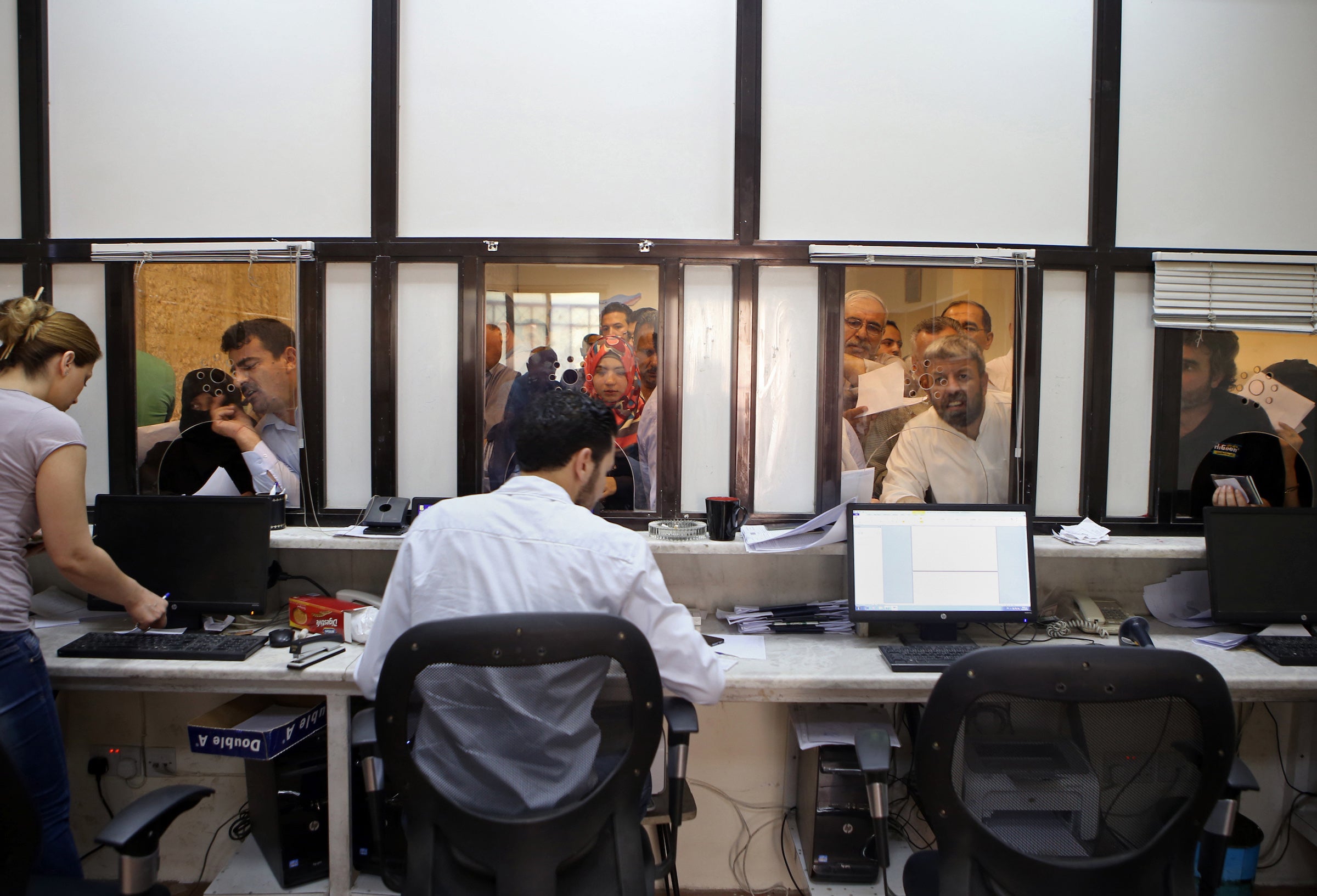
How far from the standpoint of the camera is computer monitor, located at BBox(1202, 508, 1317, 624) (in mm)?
2074

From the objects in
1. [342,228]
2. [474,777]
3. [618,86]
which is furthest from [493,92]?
[474,777]

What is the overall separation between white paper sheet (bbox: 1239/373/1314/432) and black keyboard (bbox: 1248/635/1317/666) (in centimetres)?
77

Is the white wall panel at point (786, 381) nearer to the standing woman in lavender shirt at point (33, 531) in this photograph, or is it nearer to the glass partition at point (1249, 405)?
the glass partition at point (1249, 405)

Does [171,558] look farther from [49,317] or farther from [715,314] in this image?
[715,314]

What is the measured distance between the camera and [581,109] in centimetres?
234

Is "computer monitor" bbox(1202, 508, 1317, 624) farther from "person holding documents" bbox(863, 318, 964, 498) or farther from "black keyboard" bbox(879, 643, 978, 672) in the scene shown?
"person holding documents" bbox(863, 318, 964, 498)

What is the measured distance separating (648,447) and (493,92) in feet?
4.43

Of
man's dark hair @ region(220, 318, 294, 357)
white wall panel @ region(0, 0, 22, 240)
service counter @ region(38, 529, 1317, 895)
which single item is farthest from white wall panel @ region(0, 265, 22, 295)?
service counter @ region(38, 529, 1317, 895)

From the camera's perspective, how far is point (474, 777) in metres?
1.15

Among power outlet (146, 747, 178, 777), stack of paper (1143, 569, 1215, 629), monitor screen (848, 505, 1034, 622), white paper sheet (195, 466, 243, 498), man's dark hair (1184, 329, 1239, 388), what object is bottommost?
power outlet (146, 747, 178, 777)

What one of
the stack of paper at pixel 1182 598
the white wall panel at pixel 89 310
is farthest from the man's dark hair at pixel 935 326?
the white wall panel at pixel 89 310

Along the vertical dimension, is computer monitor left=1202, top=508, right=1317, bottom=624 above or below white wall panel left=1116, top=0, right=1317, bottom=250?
below

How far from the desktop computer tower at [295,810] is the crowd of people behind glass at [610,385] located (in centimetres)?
97

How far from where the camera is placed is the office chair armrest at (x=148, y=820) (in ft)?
3.78
